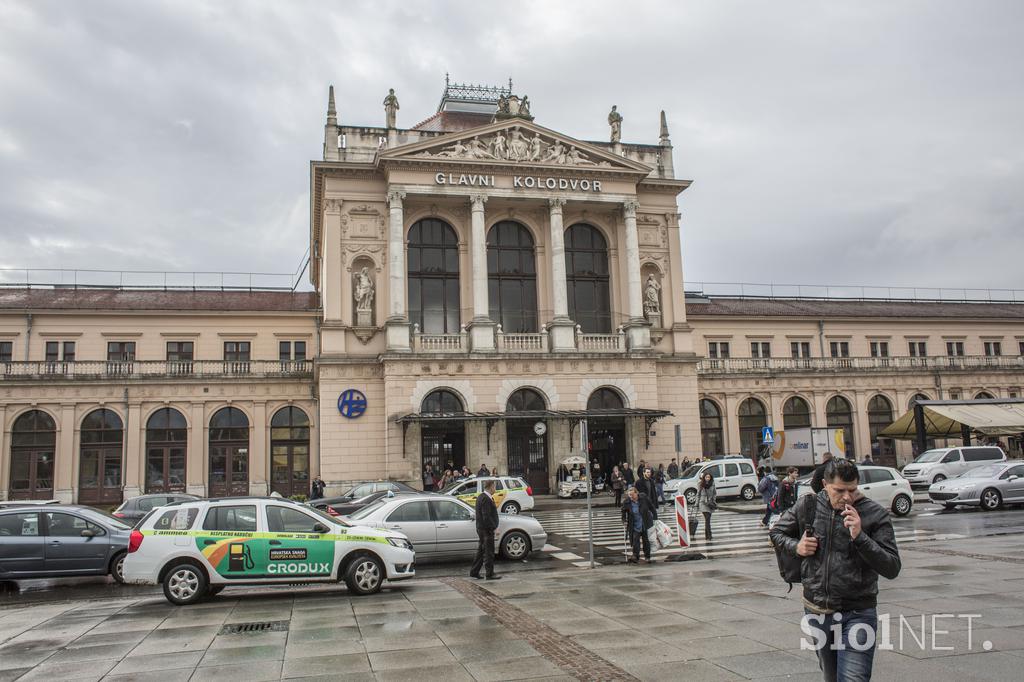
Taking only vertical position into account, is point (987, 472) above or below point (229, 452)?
below

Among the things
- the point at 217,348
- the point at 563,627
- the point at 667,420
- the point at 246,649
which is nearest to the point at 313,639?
the point at 246,649

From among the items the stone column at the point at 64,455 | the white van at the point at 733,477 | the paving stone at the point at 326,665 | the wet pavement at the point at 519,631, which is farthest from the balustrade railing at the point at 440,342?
the paving stone at the point at 326,665

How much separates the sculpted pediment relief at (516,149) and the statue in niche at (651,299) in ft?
20.4

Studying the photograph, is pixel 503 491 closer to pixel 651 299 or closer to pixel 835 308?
pixel 651 299

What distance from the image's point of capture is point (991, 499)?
84.3ft

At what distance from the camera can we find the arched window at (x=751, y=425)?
50625 millimetres

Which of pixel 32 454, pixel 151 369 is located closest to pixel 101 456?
pixel 32 454

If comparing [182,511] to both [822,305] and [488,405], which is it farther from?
[822,305]

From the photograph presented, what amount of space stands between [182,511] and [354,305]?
26.0 m

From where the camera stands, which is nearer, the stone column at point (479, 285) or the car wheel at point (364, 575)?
the car wheel at point (364, 575)

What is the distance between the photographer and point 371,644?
31.6 feet

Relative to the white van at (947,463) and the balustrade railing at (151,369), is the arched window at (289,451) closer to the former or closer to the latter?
the balustrade railing at (151,369)

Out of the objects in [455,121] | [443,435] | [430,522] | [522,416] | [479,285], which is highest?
[455,121]

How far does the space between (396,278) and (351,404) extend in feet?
21.2
